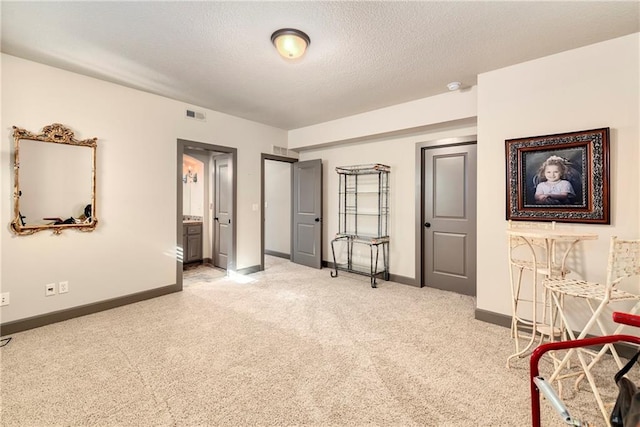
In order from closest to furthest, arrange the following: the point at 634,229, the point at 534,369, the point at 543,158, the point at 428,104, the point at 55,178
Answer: the point at 534,369
the point at 634,229
the point at 543,158
the point at 55,178
the point at 428,104

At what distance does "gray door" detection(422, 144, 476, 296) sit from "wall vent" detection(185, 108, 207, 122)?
10.9ft

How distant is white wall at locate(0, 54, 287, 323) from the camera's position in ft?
9.27

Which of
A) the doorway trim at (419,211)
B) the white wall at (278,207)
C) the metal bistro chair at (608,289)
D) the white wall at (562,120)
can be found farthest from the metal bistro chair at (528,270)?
the white wall at (278,207)

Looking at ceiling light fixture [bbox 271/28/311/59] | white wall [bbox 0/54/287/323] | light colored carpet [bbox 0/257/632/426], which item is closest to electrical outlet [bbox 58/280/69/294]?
white wall [bbox 0/54/287/323]

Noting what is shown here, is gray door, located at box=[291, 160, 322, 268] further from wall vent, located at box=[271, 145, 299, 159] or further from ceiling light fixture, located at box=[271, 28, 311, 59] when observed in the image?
ceiling light fixture, located at box=[271, 28, 311, 59]

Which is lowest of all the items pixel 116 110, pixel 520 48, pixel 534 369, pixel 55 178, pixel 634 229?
pixel 534 369

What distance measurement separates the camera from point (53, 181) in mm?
3084

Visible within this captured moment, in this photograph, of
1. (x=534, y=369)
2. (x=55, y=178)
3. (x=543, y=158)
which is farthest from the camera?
(x=55, y=178)

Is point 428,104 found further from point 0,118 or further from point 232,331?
point 0,118

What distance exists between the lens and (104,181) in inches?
133

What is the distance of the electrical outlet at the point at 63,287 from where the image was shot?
3.09 meters

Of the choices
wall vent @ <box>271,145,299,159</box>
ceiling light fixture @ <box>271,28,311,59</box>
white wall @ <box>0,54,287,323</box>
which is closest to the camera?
ceiling light fixture @ <box>271,28,311,59</box>

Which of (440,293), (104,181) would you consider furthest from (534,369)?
(104,181)

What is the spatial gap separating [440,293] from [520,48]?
9.79ft
